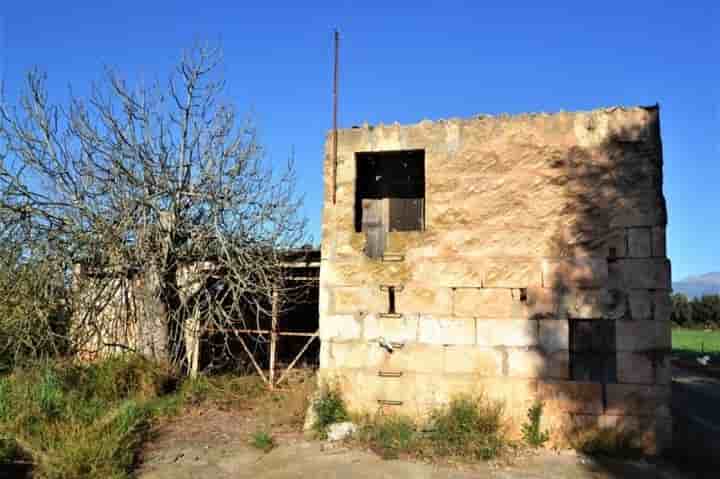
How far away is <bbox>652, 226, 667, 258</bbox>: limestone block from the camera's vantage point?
6.44 meters

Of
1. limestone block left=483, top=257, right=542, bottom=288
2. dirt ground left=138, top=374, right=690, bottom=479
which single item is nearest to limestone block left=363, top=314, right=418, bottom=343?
limestone block left=483, top=257, right=542, bottom=288

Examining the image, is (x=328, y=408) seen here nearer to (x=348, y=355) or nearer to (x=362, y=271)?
(x=348, y=355)

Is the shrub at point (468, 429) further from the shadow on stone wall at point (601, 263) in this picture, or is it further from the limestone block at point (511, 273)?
the limestone block at point (511, 273)

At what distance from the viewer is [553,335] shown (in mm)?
6684

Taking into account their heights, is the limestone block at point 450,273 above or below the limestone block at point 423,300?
above

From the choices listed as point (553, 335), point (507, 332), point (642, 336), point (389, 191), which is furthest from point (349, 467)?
point (389, 191)

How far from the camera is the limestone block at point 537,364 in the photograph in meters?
6.61

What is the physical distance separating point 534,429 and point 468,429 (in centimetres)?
82

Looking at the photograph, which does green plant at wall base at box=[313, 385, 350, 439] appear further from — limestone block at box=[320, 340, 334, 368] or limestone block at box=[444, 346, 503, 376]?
limestone block at box=[444, 346, 503, 376]

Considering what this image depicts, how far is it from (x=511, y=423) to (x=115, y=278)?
7.37 metres

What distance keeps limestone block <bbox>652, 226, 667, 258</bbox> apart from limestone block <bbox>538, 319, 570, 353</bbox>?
1358 millimetres

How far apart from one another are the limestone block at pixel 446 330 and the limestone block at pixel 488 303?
13 cm

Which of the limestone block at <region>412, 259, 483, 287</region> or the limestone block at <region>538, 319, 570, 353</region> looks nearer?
the limestone block at <region>538, 319, 570, 353</region>

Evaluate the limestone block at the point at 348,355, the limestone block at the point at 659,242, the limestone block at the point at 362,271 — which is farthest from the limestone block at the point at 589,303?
the limestone block at the point at 348,355
